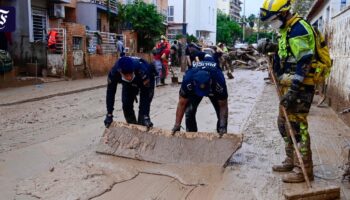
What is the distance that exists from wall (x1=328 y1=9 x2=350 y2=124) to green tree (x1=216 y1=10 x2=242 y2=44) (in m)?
57.9

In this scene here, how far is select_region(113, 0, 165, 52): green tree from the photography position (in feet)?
86.9

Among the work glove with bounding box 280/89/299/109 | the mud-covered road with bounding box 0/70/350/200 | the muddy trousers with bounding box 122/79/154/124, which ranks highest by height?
the work glove with bounding box 280/89/299/109

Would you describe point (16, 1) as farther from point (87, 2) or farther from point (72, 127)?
point (72, 127)

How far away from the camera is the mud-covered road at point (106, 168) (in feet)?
15.0

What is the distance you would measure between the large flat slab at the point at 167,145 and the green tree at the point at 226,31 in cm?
6299

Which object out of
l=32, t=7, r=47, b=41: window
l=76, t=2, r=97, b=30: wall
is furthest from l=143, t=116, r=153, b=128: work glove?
l=76, t=2, r=97, b=30: wall

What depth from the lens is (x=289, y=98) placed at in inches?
180

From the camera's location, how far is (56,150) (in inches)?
248

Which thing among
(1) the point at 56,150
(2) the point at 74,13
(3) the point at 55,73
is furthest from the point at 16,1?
(1) the point at 56,150

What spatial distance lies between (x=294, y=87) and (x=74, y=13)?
21886mm

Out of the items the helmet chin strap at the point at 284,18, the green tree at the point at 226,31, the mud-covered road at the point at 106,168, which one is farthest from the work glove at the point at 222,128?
the green tree at the point at 226,31

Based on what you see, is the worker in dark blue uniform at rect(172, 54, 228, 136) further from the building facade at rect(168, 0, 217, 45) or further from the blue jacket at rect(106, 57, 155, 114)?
the building facade at rect(168, 0, 217, 45)

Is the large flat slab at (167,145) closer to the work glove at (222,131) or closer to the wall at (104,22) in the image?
the work glove at (222,131)

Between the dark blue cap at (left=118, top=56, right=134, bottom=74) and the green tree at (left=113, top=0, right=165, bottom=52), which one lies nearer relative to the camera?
the dark blue cap at (left=118, top=56, right=134, bottom=74)
